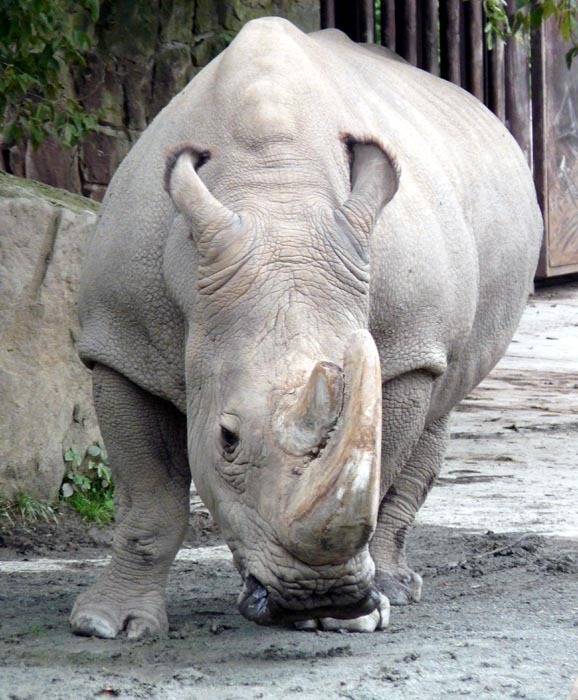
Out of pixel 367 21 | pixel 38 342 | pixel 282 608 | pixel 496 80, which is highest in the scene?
pixel 367 21

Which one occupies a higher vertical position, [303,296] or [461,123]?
[461,123]

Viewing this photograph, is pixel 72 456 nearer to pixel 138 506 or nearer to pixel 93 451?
pixel 93 451

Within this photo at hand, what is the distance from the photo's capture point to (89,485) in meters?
7.29

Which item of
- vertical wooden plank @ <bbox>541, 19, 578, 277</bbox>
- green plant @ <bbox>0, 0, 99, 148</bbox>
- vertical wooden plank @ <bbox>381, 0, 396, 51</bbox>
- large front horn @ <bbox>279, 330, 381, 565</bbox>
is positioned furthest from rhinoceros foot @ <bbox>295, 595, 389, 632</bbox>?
vertical wooden plank @ <bbox>541, 19, 578, 277</bbox>

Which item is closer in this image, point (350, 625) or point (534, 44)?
point (350, 625)

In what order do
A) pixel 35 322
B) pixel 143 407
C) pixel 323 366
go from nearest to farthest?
pixel 323 366
pixel 143 407
pixel 35 322

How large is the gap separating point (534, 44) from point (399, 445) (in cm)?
882

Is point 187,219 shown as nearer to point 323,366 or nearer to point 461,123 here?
point 323,366

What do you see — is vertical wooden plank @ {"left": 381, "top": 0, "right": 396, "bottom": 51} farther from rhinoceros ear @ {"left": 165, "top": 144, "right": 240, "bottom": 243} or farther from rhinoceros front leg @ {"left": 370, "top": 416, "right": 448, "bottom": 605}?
rhinoceros ear @ {"left": 165, "top": 144, "right": 240, "bottom": 243}

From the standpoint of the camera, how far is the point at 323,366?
375 cm

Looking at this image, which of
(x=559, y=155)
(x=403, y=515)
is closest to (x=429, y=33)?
(x=559, y=155)

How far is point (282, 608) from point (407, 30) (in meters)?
7.42

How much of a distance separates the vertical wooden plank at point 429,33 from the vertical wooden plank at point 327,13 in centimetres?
99

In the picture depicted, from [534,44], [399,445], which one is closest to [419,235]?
[399,445]
